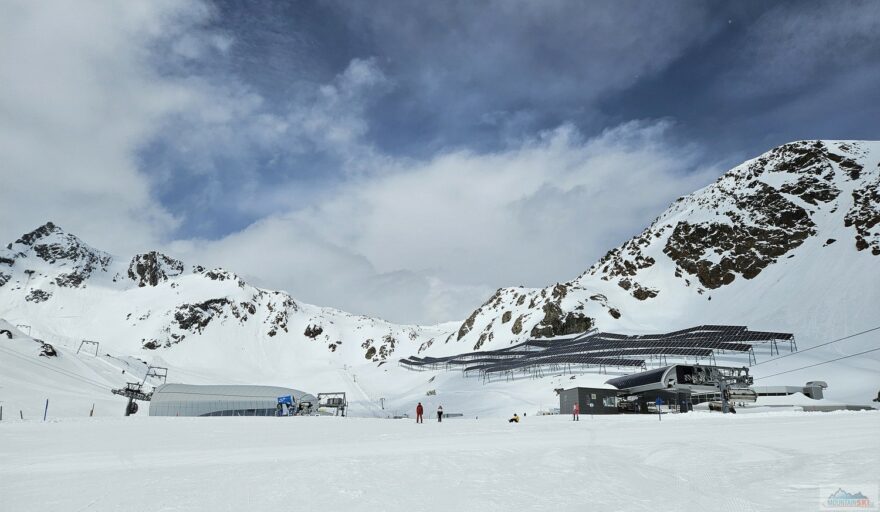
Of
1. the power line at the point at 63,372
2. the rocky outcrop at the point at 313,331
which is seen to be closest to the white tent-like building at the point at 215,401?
the power line at the point at 63,372

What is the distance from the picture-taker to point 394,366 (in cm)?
12562

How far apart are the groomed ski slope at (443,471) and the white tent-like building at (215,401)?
3731 cm

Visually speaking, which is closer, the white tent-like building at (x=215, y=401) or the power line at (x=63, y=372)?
the white tent-like building at (x=215, y=401)

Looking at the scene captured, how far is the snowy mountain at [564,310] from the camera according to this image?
71.8 metres

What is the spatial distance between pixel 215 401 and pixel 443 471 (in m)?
51.8

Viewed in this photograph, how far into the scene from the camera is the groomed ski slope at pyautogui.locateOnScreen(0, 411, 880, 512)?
353 inches

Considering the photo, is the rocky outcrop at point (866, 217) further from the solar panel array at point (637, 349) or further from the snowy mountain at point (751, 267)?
the solar panel array at point (637, 349)

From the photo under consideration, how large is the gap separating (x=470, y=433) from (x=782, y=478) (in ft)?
46.1

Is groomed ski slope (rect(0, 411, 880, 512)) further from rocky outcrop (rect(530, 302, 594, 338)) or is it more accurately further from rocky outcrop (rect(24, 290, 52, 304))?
rocky outcrop (rect(24, 290, 52, 304))

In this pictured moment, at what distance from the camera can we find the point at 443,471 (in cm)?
1209

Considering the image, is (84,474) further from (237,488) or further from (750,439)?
(750,439)
